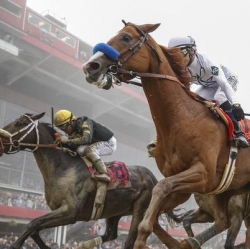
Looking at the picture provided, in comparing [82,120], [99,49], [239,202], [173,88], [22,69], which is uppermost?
[99,49]

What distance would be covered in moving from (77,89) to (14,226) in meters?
20.6

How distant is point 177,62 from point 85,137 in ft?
11.3

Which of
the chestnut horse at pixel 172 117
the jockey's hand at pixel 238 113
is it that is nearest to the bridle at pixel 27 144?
the chestnut horse at pixel 172 117

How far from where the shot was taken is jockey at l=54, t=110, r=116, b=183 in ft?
27.8

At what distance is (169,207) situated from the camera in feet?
17.1

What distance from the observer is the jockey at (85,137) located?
8477 mm

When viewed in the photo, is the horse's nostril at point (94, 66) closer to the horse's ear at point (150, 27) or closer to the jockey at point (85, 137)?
the horse's ear at point (150, 27)

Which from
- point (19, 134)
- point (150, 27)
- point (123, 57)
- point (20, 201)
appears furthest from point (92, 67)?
point (20, 201)

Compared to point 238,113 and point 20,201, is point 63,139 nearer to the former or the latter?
point 238,113

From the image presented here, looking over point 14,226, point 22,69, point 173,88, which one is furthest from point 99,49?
point 22,69

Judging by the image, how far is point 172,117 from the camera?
16.9ft

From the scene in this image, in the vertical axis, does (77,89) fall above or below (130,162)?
above

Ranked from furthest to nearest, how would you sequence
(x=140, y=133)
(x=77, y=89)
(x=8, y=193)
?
(x=140, y=133) < (x=77, y=89) < (x=8, y=193)

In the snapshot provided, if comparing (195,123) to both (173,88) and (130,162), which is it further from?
(130,162)
